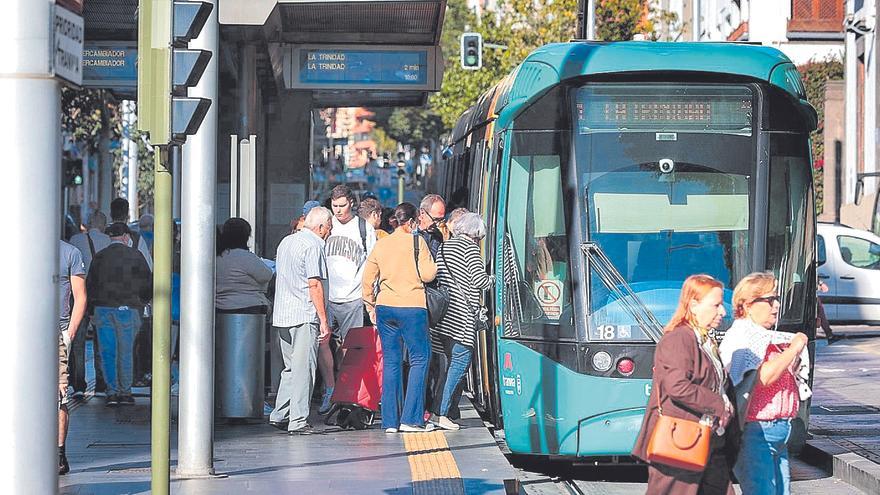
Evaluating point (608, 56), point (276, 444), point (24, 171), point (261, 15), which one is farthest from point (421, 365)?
point (24, 171)

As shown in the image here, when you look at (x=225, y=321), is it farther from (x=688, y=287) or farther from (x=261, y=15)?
(x=688, y=287)

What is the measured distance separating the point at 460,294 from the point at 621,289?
2.14 m

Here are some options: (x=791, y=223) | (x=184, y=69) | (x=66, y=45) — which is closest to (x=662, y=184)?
(x=791, y=223)

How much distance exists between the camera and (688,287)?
7586 mm

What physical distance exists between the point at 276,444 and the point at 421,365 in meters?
1.32

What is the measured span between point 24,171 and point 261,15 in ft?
31.5

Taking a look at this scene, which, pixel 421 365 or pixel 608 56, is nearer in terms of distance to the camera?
pixel 608 56

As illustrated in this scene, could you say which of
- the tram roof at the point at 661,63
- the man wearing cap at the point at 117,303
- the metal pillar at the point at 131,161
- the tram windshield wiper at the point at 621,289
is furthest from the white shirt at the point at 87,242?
the metal pillar at the point at 131,161

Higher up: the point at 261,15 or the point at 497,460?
the point at 261,15

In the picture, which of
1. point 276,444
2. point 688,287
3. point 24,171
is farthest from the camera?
point 276,444

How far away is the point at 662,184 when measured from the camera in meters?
11.4

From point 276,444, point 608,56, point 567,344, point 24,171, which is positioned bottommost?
point 276,444

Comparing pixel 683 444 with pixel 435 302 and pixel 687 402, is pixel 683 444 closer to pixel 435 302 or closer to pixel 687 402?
pixel 687 402

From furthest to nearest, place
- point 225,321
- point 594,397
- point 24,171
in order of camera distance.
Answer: point 225,321 → point 594,397 → point 24,171
